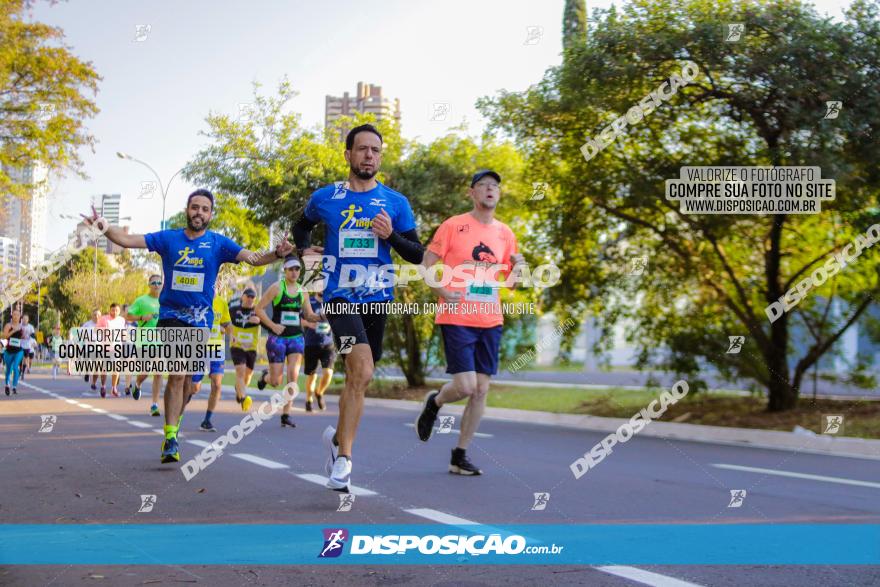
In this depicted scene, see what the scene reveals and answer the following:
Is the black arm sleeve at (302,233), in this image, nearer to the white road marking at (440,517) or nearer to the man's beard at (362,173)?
the man's beard at (362,173)

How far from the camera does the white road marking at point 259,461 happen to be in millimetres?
7887

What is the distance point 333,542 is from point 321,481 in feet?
7.63

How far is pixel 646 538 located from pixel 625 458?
4456 mm

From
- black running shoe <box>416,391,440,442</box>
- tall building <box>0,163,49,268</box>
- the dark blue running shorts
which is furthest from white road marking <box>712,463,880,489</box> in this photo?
tall building <box>0,163,49,268</box>

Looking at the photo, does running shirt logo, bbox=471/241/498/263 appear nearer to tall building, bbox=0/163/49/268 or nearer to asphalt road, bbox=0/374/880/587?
asphalt road, bbox=0/374/880/587

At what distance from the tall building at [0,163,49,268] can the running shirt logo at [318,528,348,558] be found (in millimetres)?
18972

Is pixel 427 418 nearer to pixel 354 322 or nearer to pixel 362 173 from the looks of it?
pixel 354 322

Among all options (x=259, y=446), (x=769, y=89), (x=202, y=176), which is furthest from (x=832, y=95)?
(x=202, y=176)

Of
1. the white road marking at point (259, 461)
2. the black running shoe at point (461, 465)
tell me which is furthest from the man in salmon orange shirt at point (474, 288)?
the white road marking at point (259, 461)

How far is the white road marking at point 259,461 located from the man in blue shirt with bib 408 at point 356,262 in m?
1.98

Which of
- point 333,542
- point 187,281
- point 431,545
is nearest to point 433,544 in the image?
point 431,545

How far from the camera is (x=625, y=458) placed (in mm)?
9320

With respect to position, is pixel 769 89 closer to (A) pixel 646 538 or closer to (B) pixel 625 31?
(B) pixel 625 31

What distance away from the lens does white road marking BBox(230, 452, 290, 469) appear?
25.9 ft
